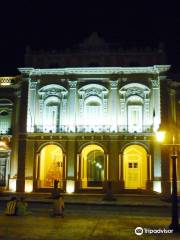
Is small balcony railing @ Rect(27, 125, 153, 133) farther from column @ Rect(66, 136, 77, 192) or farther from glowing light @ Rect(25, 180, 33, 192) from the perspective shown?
glowing light @ Rect(25, 180, 33, 192)

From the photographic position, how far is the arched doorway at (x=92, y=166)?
33.1 metres

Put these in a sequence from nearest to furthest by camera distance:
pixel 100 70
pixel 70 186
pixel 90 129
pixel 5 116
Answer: pixel 70 186 → pixel 90 129 → pixel 100 70 → pixel 5 116

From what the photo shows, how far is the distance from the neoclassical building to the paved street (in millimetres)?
10256

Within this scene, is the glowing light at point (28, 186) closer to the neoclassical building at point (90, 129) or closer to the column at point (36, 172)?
the neoclassical building at point (90, 129)

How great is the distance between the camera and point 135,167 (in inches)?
1319

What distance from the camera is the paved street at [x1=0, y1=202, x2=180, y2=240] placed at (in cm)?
1277

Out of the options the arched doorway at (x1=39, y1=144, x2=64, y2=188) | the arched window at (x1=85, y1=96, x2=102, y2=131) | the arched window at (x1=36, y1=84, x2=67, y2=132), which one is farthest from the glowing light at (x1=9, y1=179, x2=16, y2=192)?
the arched window at (x1=85, y1=96, x2=102, y2=131)

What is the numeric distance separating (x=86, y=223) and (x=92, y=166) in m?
18.4

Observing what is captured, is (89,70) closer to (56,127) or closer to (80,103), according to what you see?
(80,103)

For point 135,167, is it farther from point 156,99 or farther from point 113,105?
point 156,99

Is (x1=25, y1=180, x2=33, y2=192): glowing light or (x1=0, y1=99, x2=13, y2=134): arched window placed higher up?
(x1=0, y1=99, x2=13, y2=134): arched window

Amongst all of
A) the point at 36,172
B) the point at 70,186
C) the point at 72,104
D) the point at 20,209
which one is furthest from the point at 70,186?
the point at 20,209

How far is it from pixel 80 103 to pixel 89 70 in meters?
2.96

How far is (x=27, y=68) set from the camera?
111ft
